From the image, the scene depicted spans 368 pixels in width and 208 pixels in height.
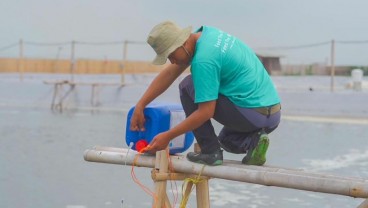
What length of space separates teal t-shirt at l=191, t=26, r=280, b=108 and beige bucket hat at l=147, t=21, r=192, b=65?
0.08 meters

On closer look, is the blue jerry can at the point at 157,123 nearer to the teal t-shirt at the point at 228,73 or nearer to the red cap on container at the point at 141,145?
the red cap on container at the point at 141,145

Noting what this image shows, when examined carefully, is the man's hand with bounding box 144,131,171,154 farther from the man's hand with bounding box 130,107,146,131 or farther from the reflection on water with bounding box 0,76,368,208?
the reflection on water with bounding box 0,76,368,208

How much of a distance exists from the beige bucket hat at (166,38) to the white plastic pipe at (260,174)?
1.91ft

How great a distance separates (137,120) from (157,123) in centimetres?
11

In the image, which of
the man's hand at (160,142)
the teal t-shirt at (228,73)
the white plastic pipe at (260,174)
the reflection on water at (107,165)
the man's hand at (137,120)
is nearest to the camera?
the white plastic pipe at (260,174)

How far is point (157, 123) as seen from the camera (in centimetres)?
332

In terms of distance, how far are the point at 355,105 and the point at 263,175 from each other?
10.8m

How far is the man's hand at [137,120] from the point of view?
10.9 ft

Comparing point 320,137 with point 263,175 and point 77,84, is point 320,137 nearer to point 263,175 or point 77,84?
point 263,175

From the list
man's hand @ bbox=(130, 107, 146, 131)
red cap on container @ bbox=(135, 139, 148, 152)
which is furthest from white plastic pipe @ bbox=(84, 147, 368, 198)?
Result: man's hand @ bbox=(130, 107, 146, 131)

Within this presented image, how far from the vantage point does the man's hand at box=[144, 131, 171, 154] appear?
3.07 meters

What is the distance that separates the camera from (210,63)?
2.90 m

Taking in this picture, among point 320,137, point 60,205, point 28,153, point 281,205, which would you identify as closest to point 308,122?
point 320,137

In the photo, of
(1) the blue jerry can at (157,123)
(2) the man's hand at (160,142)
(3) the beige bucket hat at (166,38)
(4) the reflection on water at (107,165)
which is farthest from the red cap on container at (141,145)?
(4) the reflection on water at (107,165)
